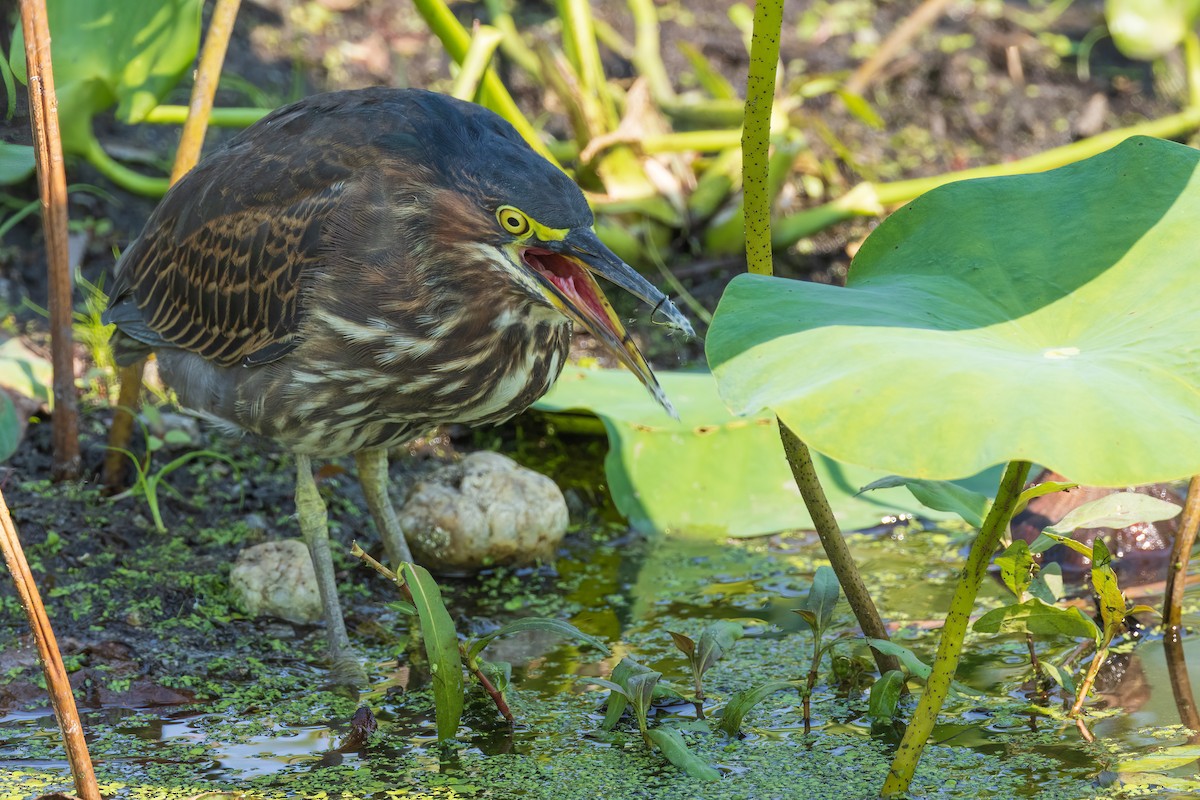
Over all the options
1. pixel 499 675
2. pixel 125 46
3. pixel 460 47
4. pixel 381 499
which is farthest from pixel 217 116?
pixel 499 675

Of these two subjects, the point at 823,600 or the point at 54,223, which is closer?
the point at 823,600

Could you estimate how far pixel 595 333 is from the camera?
2.93 meters

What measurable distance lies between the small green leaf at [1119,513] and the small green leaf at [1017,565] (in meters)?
0.09

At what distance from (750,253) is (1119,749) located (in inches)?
51.5

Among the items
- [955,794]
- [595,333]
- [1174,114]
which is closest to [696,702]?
[955,794]

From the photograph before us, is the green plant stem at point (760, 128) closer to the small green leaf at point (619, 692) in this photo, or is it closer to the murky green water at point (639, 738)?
the small green leaf at point (619, 692)

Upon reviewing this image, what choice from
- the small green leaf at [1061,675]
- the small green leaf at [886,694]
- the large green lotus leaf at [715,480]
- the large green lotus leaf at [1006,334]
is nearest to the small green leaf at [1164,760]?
the small green leaf at [1061,675]

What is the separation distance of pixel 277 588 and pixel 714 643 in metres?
1.38

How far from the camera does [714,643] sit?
9.87 ft

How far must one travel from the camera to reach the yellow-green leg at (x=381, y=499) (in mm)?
3875

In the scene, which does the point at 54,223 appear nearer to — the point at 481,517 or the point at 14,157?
the point at 14,157

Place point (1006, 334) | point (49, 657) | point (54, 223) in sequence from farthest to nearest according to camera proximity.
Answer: point (54, 223) → point (1006, 334) → point (49, 657)

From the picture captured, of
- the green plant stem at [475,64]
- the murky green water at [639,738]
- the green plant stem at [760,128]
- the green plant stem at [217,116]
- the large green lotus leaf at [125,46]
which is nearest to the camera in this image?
the green plant stem at [760,128]

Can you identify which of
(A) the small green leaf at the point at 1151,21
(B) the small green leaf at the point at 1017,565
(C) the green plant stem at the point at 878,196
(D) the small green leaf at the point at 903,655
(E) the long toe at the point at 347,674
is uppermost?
(A) the small green leaf at the point at 1151,21
